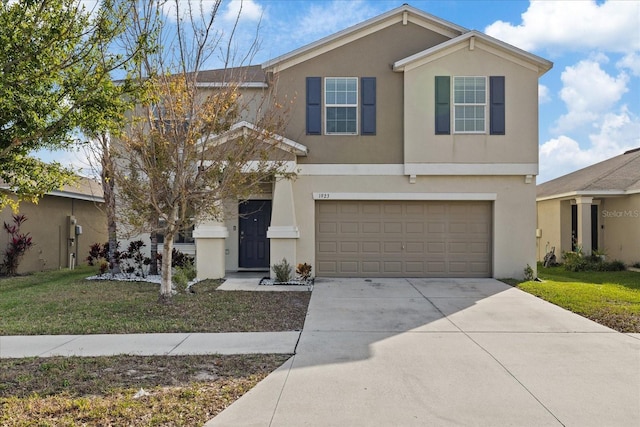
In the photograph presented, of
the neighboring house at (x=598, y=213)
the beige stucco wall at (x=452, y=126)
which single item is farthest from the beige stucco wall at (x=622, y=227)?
the beige stucco wall at (x=452, y=126)

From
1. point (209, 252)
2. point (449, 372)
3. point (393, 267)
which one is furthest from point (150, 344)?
point (393, 267)

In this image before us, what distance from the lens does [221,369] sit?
563 cm

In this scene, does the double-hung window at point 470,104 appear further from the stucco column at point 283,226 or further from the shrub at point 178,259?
the shrub at point 178,259

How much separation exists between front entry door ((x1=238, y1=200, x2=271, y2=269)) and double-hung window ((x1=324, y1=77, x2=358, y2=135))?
11.3ft

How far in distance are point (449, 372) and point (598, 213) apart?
16523 millimetres

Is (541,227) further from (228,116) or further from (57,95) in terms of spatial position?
(57,95)

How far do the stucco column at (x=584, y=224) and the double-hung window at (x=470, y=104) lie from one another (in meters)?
6.80

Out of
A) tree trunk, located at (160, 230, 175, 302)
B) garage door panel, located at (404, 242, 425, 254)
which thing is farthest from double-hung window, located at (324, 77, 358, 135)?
tree trunk, located at (160, 230, 175, 302)

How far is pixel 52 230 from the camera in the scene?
55.3 ft

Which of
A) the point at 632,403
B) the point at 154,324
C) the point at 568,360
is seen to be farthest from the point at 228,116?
the point at 632,403

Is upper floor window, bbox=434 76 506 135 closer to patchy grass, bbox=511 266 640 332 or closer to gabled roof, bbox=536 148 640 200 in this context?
patchy grass, bbox=511 266 640 332

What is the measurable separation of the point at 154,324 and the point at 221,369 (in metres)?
2.73

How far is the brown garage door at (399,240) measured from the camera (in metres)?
13.4

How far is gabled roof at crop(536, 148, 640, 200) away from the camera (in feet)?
54.9
